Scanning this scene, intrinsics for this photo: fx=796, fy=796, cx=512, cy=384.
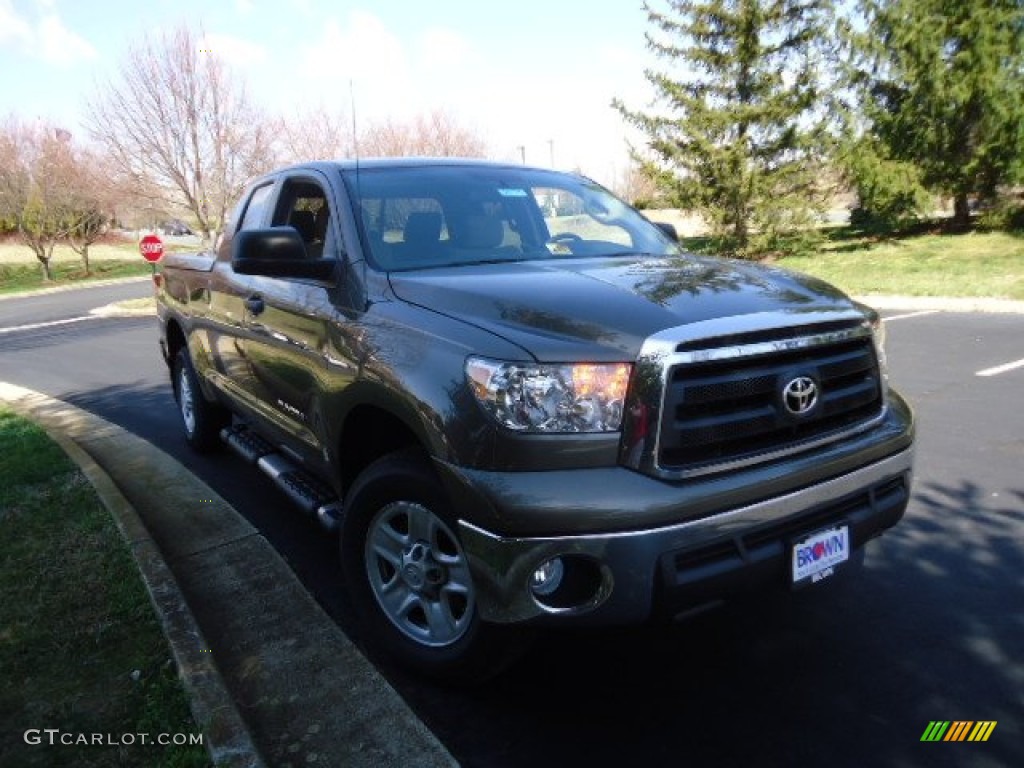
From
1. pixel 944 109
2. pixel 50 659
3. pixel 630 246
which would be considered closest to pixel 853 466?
pixel 630 246

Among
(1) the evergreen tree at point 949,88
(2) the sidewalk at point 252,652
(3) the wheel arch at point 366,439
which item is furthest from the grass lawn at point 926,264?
(2) the sidewalk at point 252,652

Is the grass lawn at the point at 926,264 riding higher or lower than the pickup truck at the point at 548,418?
lower

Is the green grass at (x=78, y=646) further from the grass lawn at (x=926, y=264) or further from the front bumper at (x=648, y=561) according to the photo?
the grass lawn at (x=926, y=264)

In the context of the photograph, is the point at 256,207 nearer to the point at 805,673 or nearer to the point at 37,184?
the point at 805,673

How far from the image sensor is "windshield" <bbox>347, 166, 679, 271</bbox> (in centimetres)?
342

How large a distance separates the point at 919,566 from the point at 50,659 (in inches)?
147

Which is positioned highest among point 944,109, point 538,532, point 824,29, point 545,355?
point 824,29

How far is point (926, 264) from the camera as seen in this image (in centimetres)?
1816

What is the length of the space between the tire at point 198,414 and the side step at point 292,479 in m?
0.90

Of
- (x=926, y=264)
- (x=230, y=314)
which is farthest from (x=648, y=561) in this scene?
(x=926, y=264)

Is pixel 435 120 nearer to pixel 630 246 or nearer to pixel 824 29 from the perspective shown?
pixel 824 29

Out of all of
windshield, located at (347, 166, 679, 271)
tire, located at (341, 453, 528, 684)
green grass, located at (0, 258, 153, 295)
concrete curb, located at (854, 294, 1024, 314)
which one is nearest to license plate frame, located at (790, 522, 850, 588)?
tire, located at (341, 453, 528, 684)

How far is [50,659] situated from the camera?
121 inches

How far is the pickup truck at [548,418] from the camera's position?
233 centimetres
